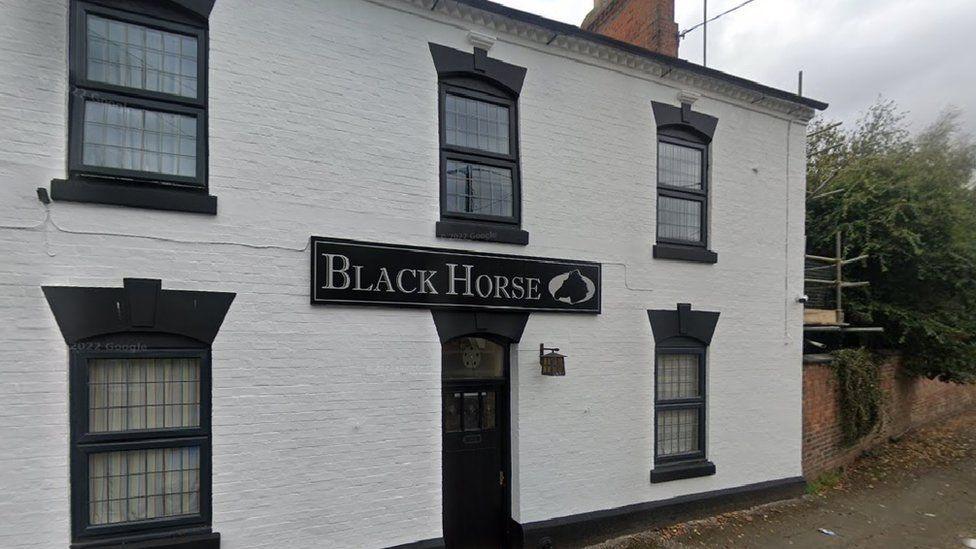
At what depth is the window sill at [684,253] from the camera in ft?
23.5

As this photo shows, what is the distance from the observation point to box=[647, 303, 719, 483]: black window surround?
713cm

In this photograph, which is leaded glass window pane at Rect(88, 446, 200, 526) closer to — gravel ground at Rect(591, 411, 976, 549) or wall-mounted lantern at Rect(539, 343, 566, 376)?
wall-mounted lantern at Rect(539, 343, 566, 376)

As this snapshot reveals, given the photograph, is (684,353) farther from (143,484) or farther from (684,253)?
(143,484)

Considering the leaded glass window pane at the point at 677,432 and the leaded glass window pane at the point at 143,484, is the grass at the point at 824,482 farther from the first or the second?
the leaded glass window pane at the point at 143,484

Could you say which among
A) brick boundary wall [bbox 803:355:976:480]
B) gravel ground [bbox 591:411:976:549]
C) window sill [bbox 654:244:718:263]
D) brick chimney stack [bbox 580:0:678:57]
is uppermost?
brick chimney stack [bbox 580:0:678:57]

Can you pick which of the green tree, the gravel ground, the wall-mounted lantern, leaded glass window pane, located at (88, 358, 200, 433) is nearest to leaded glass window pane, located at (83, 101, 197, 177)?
leaded glass window pane, located at (88, 358, 200, 433)

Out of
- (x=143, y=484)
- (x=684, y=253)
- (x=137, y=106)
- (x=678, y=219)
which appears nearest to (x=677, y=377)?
(x=684, y=253)

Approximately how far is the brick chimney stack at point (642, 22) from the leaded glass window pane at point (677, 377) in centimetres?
527

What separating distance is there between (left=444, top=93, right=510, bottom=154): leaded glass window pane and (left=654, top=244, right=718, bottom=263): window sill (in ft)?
8.33

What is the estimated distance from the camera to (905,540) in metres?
6.99

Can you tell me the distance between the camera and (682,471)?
7230 millimetres

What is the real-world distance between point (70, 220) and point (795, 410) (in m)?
9.66

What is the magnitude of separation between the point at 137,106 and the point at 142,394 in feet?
8.34

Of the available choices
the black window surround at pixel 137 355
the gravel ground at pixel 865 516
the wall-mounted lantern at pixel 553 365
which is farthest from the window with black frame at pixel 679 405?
the black window surround at pixel 137 355
